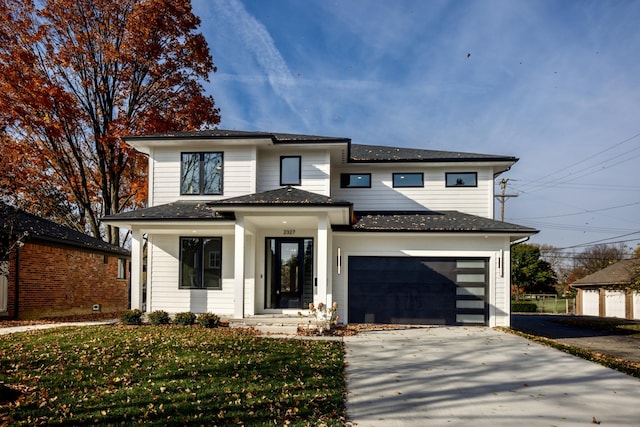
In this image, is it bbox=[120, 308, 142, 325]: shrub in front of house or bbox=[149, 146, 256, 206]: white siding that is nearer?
bbox=[120, 308, 142, 325]: shrub in front of house

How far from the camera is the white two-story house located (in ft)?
43.5

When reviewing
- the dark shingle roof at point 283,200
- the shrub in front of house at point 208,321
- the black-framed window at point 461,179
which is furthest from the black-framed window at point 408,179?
the shrub in front of house at point 208,321

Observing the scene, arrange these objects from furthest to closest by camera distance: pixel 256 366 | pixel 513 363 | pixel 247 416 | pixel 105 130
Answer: pixel 105 130 < pixel 513 363 < pixel 256 366 < pixel 247 416

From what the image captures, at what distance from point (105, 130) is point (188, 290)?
1080 cm

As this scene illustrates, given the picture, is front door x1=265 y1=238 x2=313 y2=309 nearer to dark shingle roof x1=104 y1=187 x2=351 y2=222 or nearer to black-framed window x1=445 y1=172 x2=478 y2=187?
dark shingle roof x1=104 y1=187 x2=351 y2=222

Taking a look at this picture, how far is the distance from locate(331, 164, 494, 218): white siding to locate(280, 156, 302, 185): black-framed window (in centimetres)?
172

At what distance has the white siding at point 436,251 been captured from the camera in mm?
13375

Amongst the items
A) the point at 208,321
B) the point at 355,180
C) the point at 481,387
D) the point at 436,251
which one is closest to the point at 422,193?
the point at 355,180

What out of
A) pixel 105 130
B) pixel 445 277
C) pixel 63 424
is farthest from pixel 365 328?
pixel 105 130

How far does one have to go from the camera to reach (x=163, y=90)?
2128 cm

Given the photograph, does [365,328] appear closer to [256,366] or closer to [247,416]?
[256,366]

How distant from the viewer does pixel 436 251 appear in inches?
535

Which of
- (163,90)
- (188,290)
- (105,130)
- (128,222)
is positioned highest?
(163,90)

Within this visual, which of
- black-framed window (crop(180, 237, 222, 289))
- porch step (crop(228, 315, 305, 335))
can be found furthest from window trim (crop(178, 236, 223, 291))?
porch step (crop(228, 315, 305, 335))
